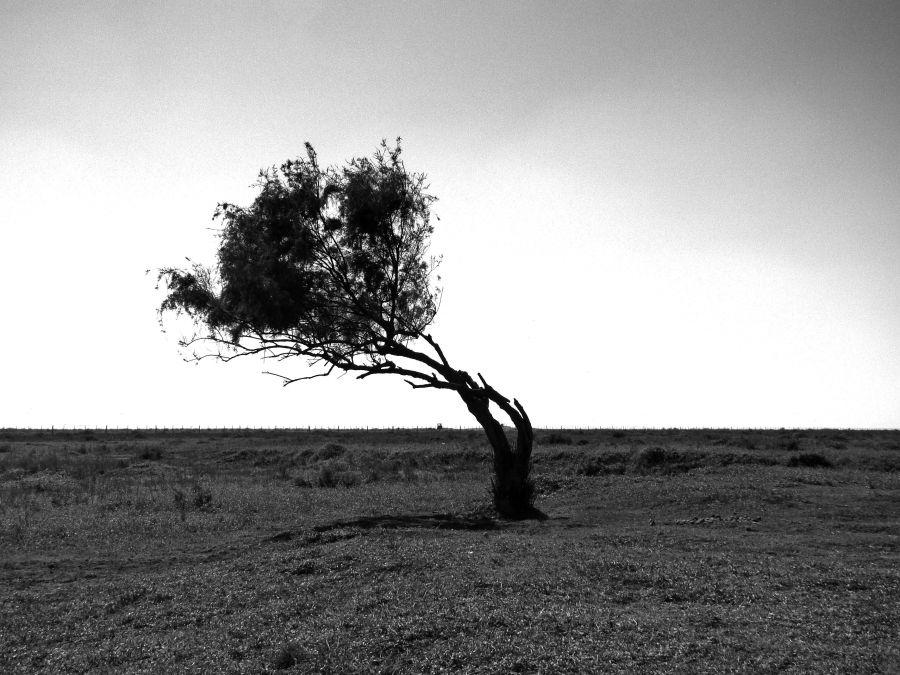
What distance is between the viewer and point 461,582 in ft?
38.0

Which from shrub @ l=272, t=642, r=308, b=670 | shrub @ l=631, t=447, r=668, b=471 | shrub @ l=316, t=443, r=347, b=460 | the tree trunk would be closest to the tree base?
the tree trunk

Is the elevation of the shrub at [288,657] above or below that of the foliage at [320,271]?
below

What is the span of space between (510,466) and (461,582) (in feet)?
31.7

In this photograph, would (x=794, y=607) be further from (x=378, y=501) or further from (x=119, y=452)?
(x=119, y=452)

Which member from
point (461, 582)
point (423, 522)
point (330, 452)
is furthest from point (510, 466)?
point (330, 452)

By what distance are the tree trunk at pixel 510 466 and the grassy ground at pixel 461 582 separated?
1080 mm

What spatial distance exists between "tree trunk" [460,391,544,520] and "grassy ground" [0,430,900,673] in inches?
42.5

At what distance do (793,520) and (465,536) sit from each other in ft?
28.9

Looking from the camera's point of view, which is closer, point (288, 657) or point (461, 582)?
point (288, 657)

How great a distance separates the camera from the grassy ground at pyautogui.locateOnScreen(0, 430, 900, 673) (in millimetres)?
8781

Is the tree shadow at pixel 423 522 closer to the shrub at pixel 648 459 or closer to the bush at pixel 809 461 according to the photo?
the shrub at pixel 648 459

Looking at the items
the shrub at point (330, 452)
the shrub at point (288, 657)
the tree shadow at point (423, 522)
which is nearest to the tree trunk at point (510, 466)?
the tree shadow at point (423, 522)

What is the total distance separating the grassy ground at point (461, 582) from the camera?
8781 millimetres

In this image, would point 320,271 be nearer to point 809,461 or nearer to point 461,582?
point 461,582
